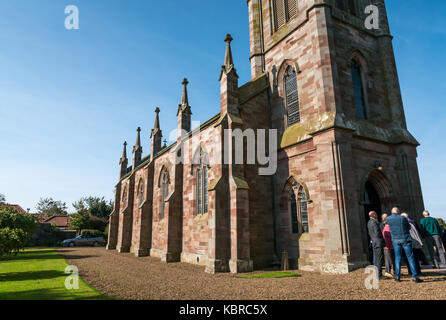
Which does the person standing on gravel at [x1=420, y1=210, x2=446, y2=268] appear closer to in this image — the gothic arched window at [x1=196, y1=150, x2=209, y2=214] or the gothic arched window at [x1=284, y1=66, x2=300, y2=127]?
the gothic arched window at [x1=284, y1=66, x2=300, y2=127]

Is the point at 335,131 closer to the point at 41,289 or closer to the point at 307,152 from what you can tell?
the point at 307,152

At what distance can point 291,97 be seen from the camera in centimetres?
1525

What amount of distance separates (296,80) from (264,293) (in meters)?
11.5

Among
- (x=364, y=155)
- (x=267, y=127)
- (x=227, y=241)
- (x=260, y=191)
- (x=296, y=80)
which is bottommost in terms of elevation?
(x=227, y=241)

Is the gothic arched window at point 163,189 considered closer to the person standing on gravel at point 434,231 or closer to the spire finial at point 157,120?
the spire finial at point 157,120

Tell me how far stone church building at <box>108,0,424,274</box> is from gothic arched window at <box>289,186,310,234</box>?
0.17ft

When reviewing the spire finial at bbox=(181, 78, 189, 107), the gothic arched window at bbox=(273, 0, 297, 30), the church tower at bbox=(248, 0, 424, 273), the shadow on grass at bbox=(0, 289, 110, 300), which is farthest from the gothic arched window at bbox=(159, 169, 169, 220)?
the gothic arched window at bbox=(273, 0, 297, 30)

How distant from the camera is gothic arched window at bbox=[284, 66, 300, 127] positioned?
14.8 meters

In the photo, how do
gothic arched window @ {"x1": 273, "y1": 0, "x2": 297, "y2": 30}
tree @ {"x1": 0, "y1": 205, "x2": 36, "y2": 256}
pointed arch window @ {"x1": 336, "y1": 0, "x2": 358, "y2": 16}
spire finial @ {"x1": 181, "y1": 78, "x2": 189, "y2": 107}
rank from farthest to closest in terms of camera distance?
spire finial @ {"x1": 181, "y1": 78, "x2": 189, "y2": 107} < gothic arched window @ {"x1": 273, "y1": 0, "x2": 297, "y2": 30} < pointed arch window @ {"x1": 336, "y1": 0, "x2": 358, "y2": 16} < tree @ {"x1": 0, "y1": 205, "x2": 36, "y2": 256}

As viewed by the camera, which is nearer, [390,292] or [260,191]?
[390,292]

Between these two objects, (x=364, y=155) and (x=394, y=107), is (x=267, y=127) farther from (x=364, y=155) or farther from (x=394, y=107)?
(x=394, y=107)

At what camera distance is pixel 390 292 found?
7195 mm
